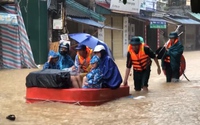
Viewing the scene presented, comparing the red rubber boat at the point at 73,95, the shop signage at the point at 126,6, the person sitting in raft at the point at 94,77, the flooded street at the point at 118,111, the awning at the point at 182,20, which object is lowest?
the flooded street at the point at 118,111

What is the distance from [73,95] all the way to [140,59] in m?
2.30

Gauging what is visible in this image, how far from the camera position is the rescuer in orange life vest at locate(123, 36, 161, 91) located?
894cm

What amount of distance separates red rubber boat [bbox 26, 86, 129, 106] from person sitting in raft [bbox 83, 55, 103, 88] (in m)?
0.16

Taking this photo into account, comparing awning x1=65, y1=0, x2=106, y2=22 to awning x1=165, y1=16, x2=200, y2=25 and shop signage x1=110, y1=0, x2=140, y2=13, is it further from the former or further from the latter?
awning x1=165, y1=16, x2=200, y2=25

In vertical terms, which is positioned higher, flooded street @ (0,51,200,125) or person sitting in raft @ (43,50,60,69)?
person sitting in raft @ (43,50,60,69)

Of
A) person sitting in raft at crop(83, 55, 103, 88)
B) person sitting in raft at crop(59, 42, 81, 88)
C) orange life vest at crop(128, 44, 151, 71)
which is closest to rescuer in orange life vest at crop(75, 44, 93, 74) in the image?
person sitting in raft at crop(59, 42, 81, 88)

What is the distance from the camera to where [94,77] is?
25.0 feet

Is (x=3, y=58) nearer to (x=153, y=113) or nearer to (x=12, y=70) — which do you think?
(x=12, y=70)

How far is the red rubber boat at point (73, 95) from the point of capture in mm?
7449

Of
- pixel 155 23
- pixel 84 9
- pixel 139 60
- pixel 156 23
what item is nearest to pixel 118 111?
pixel 139 60

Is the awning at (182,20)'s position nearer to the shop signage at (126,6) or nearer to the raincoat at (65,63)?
the shop signage at (126,6)

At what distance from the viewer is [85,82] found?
7.64 meters

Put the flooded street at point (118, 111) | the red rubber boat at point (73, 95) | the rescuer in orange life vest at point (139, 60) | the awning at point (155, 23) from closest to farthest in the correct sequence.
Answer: the flooded street at point (118, 111), the red rubber boat at point (73, 95), the rescuer in orange life vest at point (139, 60), the awning at point (155, 23)

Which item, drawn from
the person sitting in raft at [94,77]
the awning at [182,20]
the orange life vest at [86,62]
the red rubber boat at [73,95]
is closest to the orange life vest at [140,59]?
the orange life vest at [86,62]
